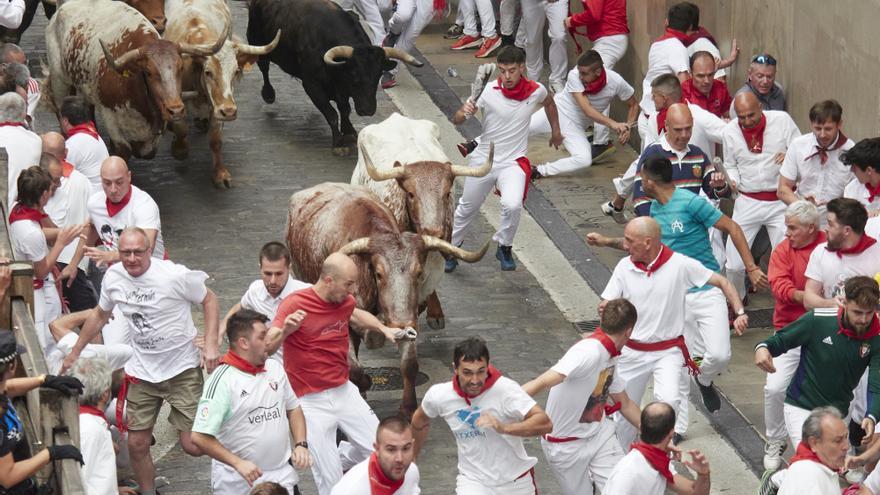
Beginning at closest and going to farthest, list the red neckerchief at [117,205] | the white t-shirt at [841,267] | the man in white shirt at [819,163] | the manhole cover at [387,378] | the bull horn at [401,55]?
the white t-shirt at [841,267] → the red neckerchief at [117,205] → the man in white shirt at [819,163] → the manhole cover at [387,378] → the bull horn at [401,55]

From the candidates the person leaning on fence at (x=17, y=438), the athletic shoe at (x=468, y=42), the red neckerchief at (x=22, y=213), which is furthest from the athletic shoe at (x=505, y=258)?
the person leaning on fence at (x=17, y=438)

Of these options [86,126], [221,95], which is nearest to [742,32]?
[221,95]

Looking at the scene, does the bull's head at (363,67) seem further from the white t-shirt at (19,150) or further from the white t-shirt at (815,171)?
the white t-shirt at (815,171)

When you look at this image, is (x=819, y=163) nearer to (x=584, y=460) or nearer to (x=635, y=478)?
(x=584, y=460)

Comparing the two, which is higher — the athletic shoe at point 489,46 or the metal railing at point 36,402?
the metal railing at point 36,402

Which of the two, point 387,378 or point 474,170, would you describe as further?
point 474,170

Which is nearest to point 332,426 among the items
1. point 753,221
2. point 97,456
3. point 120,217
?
point 97,456

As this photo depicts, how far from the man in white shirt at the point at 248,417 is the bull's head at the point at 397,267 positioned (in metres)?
2.32

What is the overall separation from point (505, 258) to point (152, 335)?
538cm

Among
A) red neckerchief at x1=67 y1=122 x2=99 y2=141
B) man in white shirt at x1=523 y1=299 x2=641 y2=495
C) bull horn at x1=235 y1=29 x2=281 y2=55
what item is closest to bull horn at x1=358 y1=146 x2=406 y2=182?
red neckerchief at x1=67 y1=122 x2=99 y2=141

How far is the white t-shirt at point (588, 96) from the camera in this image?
54.6 feet

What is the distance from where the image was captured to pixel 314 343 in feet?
33.7

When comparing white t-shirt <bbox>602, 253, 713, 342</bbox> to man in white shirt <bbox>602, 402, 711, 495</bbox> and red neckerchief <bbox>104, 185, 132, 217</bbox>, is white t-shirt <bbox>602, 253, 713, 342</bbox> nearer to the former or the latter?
man in white shirt <bbox>602, 402, 711, 495</bbox>

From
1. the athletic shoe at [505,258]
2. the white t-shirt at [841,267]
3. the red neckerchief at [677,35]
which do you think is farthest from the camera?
the red neckerchief at [677,35]
